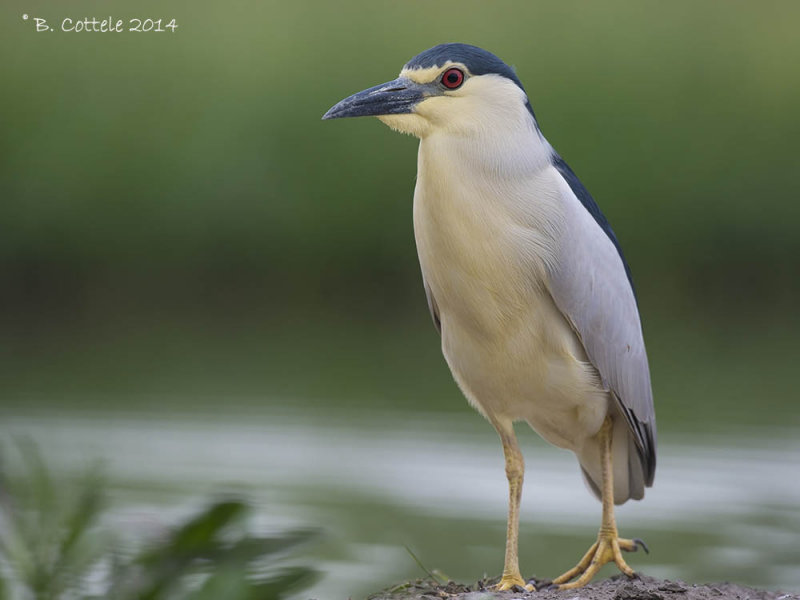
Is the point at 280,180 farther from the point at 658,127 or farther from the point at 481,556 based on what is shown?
the point at 481,556

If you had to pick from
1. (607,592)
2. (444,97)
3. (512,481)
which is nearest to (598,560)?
(512,481)

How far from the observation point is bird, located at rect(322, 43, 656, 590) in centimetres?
342

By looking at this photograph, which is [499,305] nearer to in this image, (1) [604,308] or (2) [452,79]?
(1) [604,308]

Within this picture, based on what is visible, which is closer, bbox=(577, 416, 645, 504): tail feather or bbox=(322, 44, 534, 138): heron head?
bbox=(322, 44, 534, 138): heron head

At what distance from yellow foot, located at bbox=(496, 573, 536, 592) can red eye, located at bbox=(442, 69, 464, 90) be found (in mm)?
1502

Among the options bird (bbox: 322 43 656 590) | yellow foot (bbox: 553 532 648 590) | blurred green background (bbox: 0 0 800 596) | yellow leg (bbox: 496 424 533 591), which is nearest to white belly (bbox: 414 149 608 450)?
bird (bbox: 322 43 656 590)

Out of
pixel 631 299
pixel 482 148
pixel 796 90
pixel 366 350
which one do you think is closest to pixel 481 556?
pixel 631 299

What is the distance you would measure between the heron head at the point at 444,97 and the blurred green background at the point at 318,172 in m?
7.76

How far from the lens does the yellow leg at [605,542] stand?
3857 mm

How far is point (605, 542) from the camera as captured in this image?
390 cm

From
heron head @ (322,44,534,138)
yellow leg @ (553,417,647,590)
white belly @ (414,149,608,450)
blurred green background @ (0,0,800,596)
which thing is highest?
blurred green background @ (0,0,800,596)

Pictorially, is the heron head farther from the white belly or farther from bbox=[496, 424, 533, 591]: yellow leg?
bbox=[496, 424, 533, 591]: yellow leg

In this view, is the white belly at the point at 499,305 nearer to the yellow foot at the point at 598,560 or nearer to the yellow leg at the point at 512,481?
the yellow leg at the point at 512,481

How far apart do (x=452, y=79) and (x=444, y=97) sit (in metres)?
0.06
